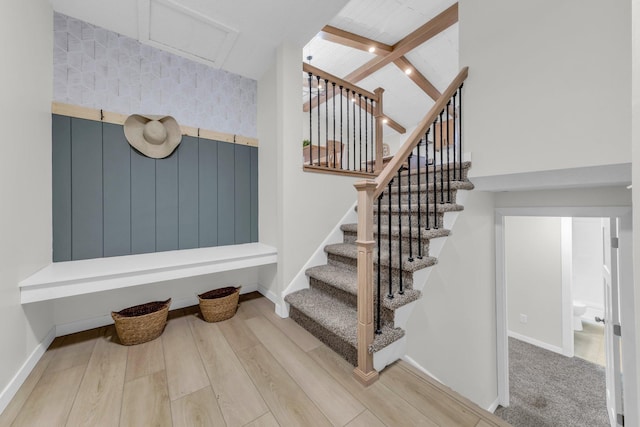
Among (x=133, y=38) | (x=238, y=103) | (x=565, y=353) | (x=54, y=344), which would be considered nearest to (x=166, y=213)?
(x=54, y=344)

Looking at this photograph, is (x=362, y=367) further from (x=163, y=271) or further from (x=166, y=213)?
(x=166, y=213)

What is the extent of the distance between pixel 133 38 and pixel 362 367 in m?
3.09

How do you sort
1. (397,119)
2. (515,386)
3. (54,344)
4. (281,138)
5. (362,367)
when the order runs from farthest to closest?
(397,119), (515,386), (281,138), (54,344), (362,367)

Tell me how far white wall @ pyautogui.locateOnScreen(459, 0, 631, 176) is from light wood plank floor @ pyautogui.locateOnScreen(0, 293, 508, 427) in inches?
70.4

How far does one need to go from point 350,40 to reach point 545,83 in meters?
2.75

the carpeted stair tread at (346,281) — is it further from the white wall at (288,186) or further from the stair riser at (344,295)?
the white wall at (288,186)

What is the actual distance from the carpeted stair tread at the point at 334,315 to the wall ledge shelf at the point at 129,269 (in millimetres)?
451

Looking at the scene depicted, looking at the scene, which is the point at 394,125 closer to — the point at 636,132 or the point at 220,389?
the point at 636,132

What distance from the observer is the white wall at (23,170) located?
1.17 metres

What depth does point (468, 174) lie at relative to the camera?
7.20 feet

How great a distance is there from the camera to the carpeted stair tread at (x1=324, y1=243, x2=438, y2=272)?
1.57 metres

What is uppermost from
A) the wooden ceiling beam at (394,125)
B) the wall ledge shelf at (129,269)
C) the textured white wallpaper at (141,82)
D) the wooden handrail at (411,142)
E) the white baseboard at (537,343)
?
the wooden ceiling beam at (394,125)

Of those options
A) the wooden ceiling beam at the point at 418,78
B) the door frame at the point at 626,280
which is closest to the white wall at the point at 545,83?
the door frame at the point at 626,280

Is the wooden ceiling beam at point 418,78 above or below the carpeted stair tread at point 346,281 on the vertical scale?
above
